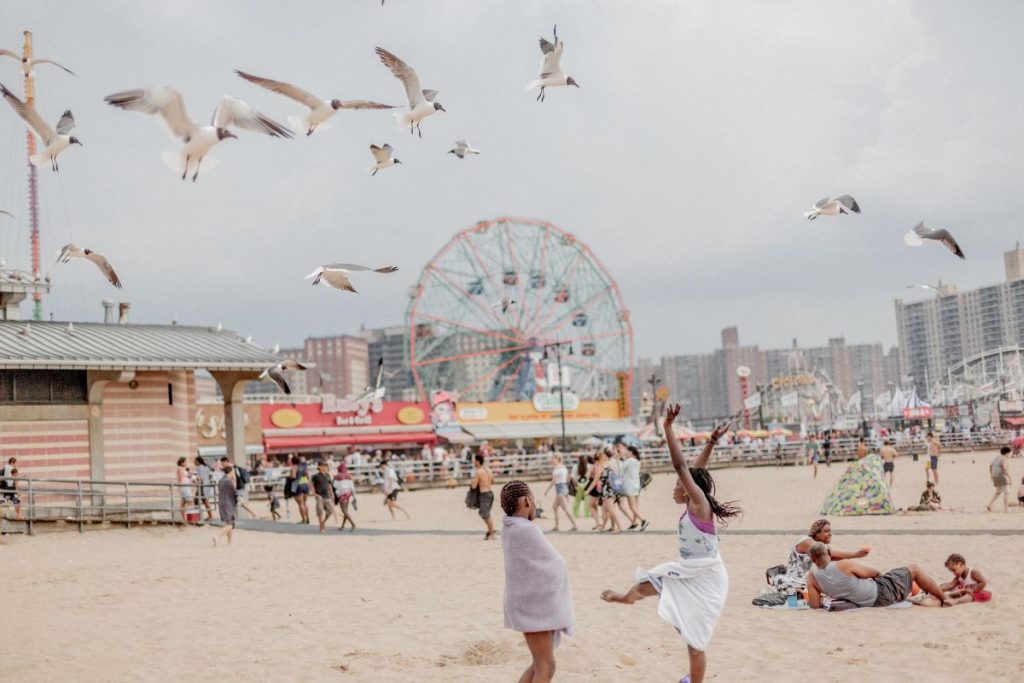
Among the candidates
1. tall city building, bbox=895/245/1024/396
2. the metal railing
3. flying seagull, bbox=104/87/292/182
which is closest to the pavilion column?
the metal railing

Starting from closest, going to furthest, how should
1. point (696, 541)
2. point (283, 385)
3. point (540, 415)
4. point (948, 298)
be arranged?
point (696, 541) < point (283, 385) < point (540, 415) < point (948, 298)

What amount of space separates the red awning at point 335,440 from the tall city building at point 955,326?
321 ft

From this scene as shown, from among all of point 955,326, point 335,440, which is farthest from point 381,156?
point 955,326

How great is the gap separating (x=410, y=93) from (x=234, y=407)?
18197 mm

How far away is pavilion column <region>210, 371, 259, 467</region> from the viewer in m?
25.4

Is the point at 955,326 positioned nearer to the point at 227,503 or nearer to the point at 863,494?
the point at 863,494

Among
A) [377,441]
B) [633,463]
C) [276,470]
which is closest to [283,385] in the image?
[633,463]

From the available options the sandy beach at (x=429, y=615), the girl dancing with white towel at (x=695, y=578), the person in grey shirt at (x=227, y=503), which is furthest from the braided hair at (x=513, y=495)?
the person in grey shirt at (x=227, y=503)

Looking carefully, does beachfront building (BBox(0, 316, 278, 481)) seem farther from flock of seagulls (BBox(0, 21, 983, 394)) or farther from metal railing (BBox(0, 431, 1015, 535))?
flock of seagulls (BBox(0, 21, 983, 394))

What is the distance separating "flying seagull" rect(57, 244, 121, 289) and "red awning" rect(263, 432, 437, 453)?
1472 inches

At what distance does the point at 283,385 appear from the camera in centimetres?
1688

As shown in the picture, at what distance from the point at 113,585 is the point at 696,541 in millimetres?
9352

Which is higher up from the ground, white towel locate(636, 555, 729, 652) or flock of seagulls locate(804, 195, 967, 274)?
flock of seagulls locate(804, 195, 967, 274)

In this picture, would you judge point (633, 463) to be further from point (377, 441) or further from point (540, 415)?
point (540, 415)
